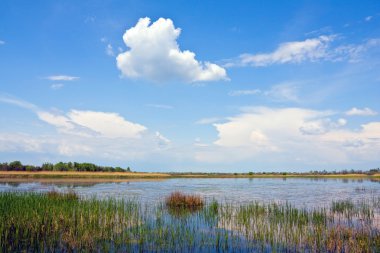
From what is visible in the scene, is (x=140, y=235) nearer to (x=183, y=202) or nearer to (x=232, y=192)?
(x=183, y=202)

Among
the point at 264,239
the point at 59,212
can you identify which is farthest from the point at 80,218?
the point at 264,239

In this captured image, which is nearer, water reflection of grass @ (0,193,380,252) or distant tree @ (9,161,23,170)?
water reflection of grass @ (0,193,380,252)

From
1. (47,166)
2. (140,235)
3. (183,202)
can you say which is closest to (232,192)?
(183,202)

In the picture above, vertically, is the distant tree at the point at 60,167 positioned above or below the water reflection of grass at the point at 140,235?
above

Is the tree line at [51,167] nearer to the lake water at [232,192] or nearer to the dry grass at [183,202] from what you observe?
the lake water at [232,192]

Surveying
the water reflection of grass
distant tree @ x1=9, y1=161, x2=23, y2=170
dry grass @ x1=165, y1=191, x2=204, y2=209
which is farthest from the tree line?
the water reflection of grass

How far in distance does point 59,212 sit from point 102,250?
15.9 feet

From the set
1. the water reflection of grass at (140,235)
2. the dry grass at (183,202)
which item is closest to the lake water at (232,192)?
the dry grass at (183,202)

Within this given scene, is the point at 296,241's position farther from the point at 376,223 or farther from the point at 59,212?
the point at 59,212

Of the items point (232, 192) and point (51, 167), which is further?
point (51, 167)

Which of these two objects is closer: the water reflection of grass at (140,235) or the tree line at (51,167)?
the water reflection of grass at (140,235)

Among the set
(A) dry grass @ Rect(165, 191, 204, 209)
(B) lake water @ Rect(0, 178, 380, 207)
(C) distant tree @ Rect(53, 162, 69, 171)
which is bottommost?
(B) lake water @ Rect(0, 178, 380, 207)

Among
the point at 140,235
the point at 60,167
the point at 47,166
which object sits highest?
the point at 47,166

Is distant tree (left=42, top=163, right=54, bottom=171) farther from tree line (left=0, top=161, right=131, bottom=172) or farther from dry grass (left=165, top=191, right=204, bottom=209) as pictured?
dry grass (left=165, top=191, right=204, bottom=209)
